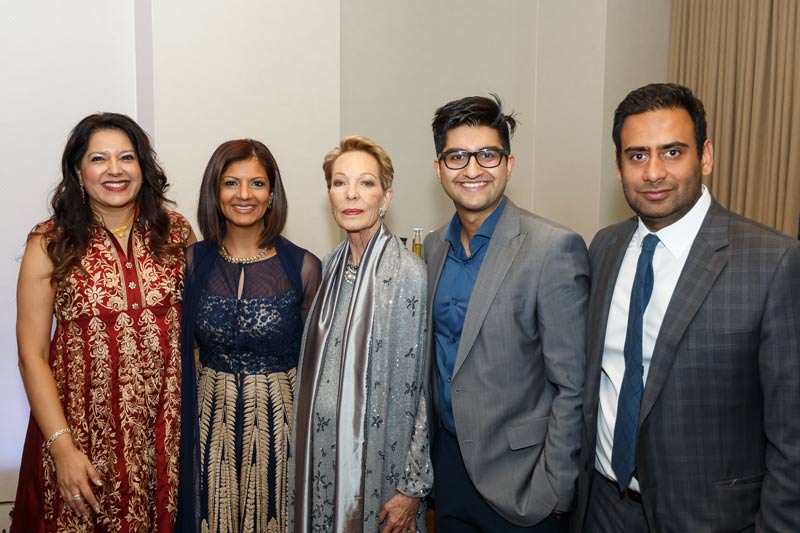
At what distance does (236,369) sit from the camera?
2.27m

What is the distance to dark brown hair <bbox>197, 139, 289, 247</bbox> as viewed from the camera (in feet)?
7.55

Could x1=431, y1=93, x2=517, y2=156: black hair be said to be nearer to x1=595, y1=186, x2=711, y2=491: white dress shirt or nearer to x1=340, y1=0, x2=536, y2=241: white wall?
x1=595, y1=186, x2=711, y2=491: white dress shirt

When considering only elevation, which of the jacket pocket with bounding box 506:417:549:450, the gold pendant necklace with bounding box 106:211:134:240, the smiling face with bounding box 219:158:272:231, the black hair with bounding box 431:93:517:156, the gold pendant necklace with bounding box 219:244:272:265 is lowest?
the jacket pocket with bounding box 506:417:549:450

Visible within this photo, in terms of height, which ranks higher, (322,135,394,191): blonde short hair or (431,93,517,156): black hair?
(431,93,517,156): black hair

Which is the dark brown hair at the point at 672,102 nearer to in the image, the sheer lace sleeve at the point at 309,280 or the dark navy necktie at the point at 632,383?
the dark navy necktie at the point at 632,383

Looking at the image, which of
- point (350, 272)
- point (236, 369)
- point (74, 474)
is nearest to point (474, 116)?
point (350, 272)

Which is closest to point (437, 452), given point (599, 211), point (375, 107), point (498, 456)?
point (498, 456)

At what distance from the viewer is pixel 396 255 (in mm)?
2186

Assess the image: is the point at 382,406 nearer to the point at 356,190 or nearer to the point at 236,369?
the point at 236,369

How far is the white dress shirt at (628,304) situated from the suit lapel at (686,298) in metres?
0.05

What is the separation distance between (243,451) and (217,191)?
3.07 feet

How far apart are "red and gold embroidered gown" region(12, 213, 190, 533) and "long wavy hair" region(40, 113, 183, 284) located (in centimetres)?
5

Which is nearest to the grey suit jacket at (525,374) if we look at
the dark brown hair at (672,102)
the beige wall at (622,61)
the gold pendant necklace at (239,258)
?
the dark brown hair at (672,102)

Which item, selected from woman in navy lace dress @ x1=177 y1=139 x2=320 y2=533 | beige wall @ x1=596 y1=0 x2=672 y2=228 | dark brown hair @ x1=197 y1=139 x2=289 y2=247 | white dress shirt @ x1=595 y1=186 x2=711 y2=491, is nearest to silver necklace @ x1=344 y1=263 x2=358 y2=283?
woman in navy lace dress @ x1=177 y1=139 x2=320 y2=533
